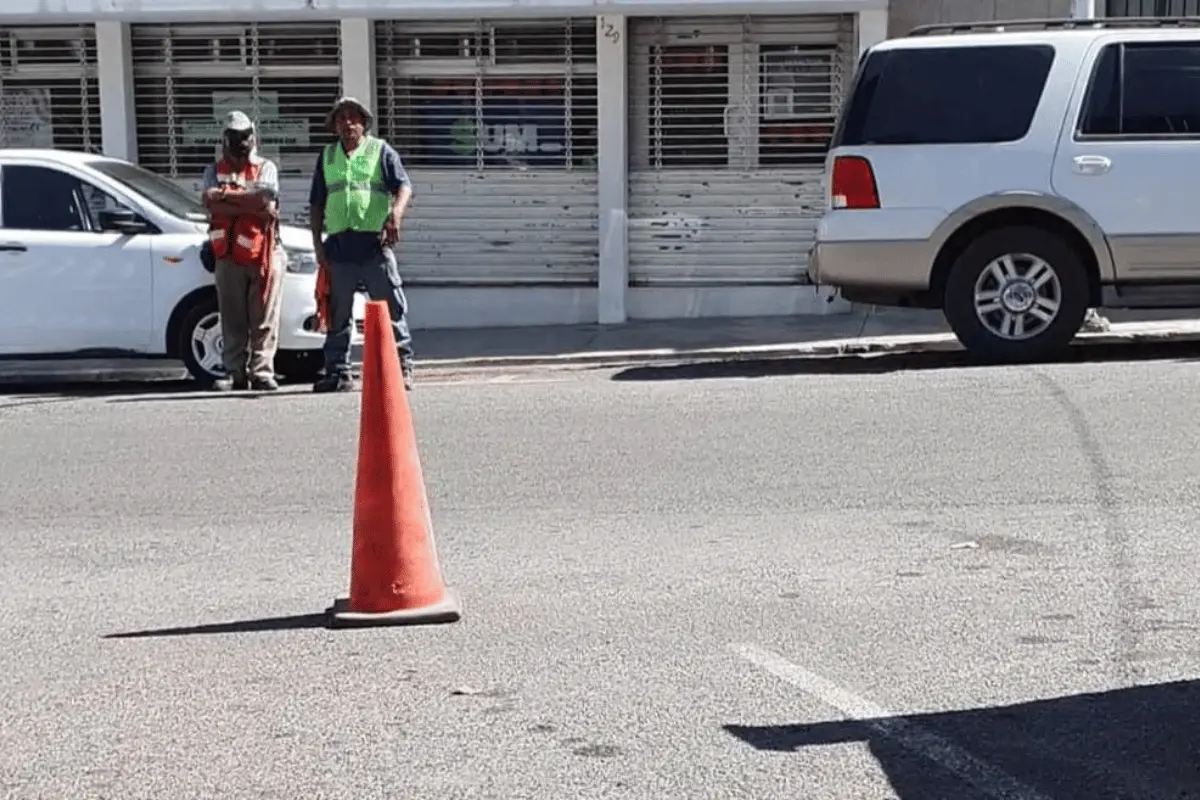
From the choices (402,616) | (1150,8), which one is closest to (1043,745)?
(402,616)

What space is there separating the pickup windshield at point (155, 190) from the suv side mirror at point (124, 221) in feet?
0.64

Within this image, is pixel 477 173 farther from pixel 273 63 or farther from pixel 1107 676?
pixel 1107 676

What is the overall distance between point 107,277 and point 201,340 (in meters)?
0.75

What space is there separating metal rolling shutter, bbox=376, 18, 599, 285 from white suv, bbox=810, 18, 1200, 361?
4.26 meters

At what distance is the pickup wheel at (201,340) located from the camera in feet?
39.0

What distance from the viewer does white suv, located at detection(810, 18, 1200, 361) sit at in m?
11.3

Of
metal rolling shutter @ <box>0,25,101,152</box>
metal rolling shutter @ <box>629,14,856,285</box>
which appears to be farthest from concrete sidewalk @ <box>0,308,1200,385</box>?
metal rolling shutter @ <box>0,25,101,152</box>

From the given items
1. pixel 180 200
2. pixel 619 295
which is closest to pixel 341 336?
pixel 180 200

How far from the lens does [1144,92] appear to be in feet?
37.2

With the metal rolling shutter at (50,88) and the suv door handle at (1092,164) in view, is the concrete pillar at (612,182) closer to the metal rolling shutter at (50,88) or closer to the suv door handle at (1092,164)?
the metal rolling shutter at (50,88)

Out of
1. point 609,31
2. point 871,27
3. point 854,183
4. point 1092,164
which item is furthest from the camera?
point 609,31

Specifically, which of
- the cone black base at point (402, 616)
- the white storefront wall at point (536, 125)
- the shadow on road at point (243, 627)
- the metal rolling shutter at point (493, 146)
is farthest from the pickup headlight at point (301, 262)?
the cone black base at point (402, 616)

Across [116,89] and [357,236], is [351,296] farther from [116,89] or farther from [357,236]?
[116,89]

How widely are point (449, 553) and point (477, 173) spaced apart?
8831 millimetres
